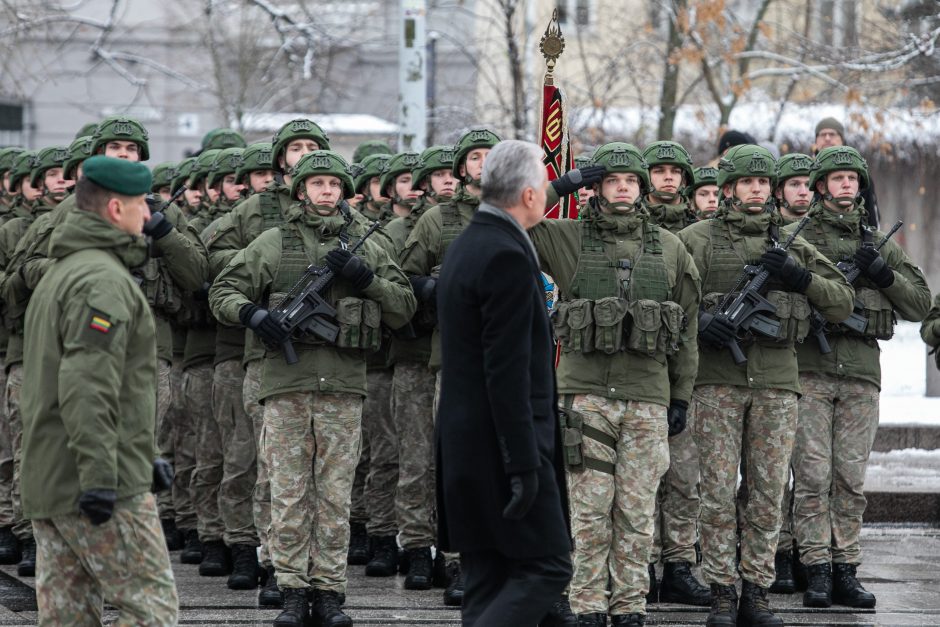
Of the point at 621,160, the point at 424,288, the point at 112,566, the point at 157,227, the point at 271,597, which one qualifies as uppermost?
the point at 621,160

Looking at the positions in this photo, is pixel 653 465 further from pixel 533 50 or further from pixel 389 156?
pixel 533 50

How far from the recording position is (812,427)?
30.1 ft

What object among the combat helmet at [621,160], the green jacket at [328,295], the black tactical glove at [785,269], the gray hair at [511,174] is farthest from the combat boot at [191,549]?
the gray hair at [511,174]

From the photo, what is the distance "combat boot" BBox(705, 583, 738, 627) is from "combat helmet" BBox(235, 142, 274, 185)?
378 centimetres

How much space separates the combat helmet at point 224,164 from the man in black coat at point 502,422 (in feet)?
14.8

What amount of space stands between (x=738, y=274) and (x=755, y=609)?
1786 millimetres

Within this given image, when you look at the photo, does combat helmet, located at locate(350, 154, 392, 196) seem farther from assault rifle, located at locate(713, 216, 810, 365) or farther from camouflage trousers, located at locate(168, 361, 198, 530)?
assault rifle, located at locate(713, 216, 810, 365)

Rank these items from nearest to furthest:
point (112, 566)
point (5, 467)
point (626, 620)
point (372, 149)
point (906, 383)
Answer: point (112, 566)
point (626, 620)
point (5, 467)
point (372, 149)
point (906, 383)

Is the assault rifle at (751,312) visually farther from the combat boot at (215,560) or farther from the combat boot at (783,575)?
the combat boot at (215,560)

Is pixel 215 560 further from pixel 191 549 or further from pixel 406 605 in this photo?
pixel 406 605

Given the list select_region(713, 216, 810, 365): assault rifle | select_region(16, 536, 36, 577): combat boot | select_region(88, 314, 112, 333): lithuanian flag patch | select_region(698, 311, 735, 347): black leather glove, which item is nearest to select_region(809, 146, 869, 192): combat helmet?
select_region(713, 216, 810, 365): assault rifle

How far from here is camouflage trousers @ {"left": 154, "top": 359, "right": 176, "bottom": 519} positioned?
985 centimetres

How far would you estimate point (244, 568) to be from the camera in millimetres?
9312

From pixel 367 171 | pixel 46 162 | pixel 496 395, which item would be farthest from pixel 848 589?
pixel 46 162
